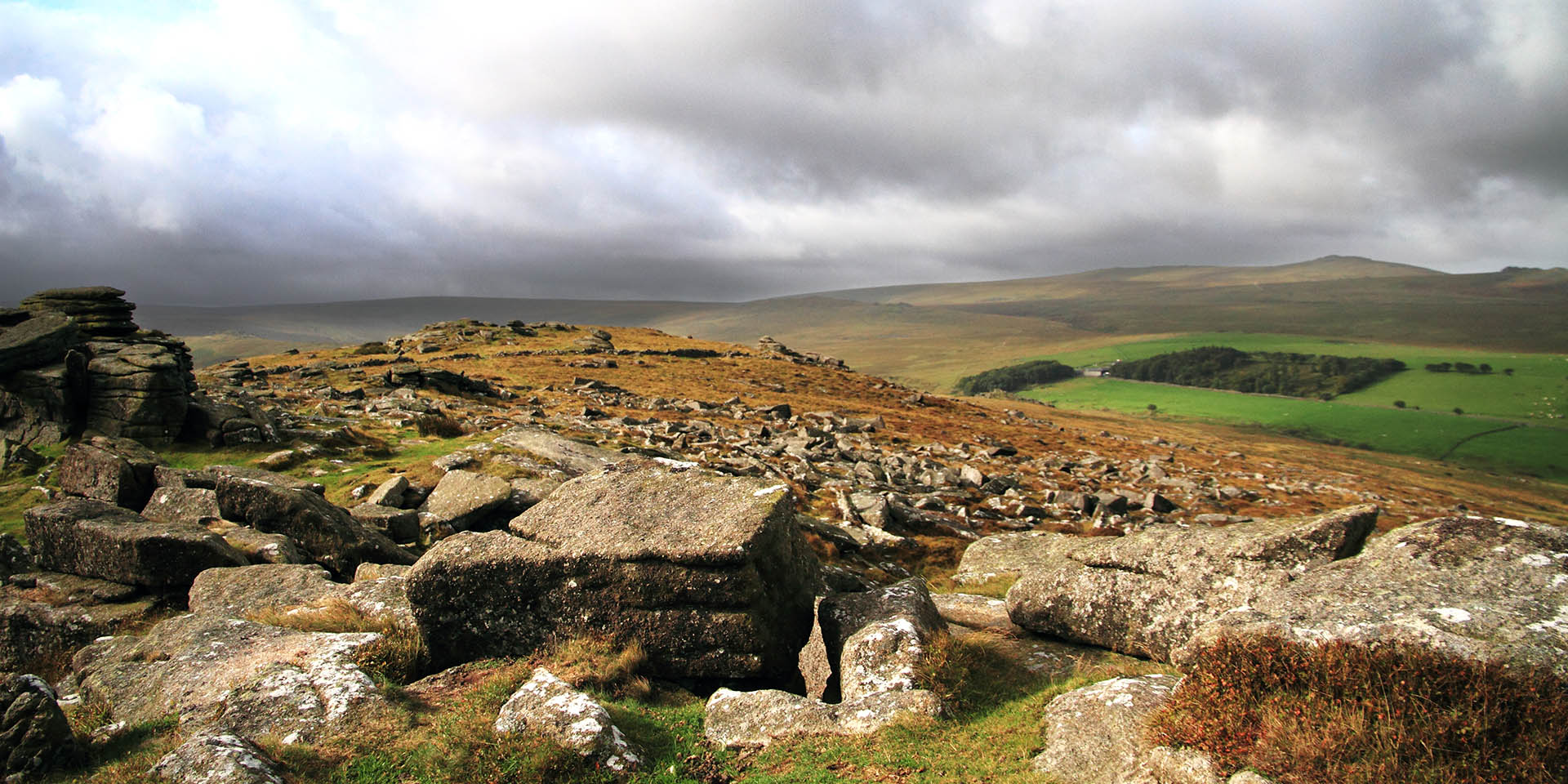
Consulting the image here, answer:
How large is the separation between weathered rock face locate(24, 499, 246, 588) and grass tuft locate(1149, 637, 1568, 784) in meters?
15.2

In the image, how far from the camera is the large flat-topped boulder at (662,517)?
33.6ft

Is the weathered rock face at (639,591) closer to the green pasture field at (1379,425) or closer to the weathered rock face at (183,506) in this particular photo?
the weathered rock face at (183,506)

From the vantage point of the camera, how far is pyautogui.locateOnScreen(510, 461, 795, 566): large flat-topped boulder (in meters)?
10.2

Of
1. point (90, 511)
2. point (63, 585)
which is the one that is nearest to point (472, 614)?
point (63, 585)

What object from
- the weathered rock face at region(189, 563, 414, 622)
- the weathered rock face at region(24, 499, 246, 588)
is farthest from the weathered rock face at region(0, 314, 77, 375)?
the weathered rock face at region(189, 563, 414, 622)

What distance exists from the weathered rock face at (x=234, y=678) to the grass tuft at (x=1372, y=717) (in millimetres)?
9276

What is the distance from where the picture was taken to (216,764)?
20.8 ft

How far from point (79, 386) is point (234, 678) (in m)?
22.5

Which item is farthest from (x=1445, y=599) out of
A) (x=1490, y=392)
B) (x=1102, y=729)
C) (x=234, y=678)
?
(x=1490, y=392)

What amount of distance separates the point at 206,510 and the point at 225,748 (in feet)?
36.3

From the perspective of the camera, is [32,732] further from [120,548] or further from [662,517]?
[662,517]

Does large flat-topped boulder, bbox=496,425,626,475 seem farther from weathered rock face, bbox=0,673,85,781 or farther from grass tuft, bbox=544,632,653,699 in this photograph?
weathered rock face, bbox=0,673,85,781

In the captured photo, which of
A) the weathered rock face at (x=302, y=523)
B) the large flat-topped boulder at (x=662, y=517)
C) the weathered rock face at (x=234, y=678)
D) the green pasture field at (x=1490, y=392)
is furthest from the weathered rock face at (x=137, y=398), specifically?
the green pasture field at (x=1490, y=392)

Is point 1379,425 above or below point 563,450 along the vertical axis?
below
